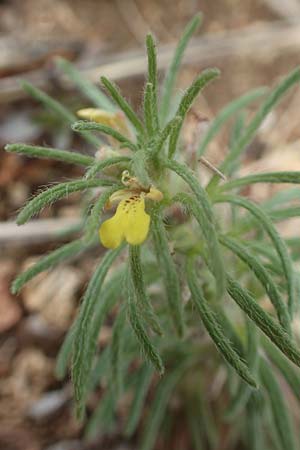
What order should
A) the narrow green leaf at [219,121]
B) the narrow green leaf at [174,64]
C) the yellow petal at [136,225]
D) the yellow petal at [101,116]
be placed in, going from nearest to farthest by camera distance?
the yellow petal at [136,225] → the yellow petal at [101,116] → the narrow green leaf at [174,64] → the narrow green leaf at [219,121]

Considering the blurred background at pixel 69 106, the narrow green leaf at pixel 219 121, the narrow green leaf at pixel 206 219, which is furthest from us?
the blurred background at pixel 69 106

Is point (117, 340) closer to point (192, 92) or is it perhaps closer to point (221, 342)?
point (221, 342)

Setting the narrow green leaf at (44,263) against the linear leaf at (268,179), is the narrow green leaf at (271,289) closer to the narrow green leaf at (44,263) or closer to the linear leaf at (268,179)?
the linear leaf at (268,179)

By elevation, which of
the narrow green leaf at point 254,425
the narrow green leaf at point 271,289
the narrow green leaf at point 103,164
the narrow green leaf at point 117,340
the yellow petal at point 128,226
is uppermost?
the narrow green leaf at point 103,164

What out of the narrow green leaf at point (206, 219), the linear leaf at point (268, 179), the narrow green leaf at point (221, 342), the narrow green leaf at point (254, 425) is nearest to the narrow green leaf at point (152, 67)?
the narrow green leaf at point (206, 219)

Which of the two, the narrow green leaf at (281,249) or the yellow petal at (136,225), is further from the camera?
the narrow green leaf at (281,249)

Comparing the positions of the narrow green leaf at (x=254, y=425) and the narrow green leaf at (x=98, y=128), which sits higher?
the narrow green leaf at (x=98, y=128)

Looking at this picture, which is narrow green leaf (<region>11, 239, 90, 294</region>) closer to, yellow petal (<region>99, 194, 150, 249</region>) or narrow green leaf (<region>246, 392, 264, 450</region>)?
yellow petal (<region>99, 194, 150, 249</region>)
